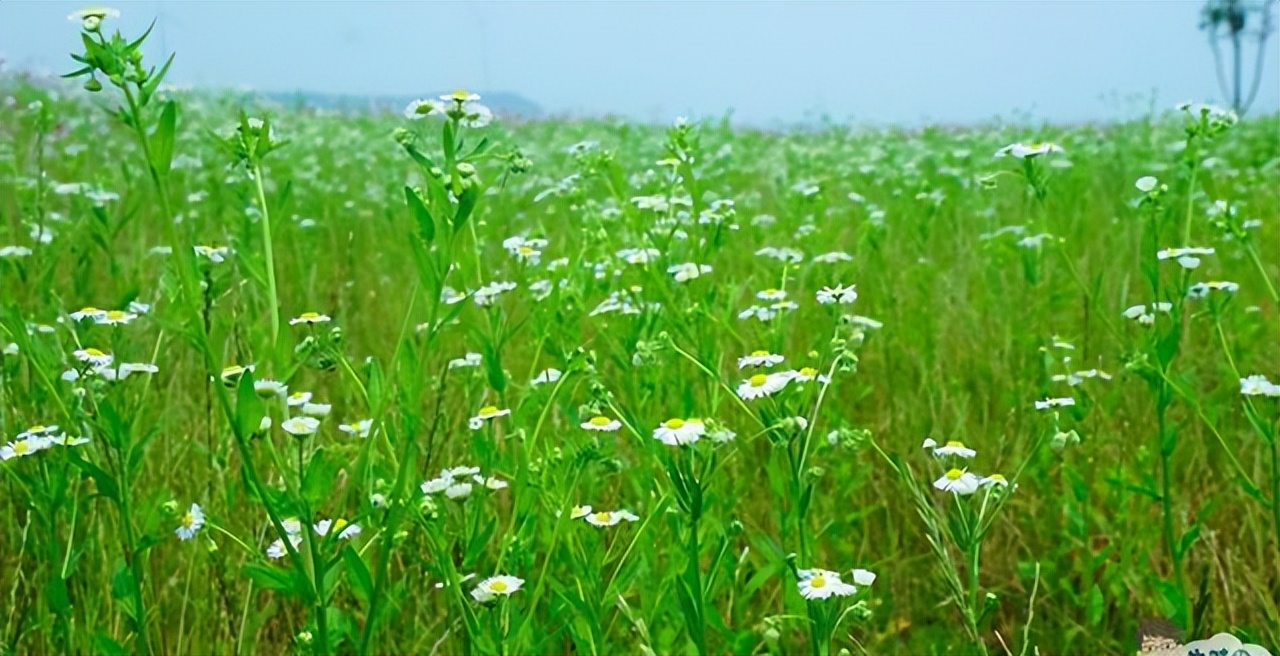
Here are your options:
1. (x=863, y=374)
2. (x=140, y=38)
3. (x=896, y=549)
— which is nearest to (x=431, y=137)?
(x=140, y=38)

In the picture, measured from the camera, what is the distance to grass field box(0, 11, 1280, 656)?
4.12 ft

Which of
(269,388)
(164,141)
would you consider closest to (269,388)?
(269,388)

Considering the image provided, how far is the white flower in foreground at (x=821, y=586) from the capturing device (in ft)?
3.85

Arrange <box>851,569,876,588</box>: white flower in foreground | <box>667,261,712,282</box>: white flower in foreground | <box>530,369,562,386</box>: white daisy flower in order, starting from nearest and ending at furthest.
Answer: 1. <box>851,569,876,588</box>: white flower in foreground
2. <box>530,369,562,386</box>: white daisy flower
3. <box>667,261,712,282</box>: white flower in foreground

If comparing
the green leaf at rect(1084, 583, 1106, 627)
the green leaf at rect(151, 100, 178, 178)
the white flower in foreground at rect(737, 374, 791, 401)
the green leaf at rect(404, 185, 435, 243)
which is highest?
the green leaf at rect(151, 100, 178, 178)

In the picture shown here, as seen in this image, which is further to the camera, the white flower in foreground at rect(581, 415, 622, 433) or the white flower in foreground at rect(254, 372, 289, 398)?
the white flower in foreground at rect(581, 415, 622, 433)

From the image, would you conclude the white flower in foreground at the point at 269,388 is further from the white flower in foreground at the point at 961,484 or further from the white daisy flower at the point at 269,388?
the white flower in foreground at the point at 961,484

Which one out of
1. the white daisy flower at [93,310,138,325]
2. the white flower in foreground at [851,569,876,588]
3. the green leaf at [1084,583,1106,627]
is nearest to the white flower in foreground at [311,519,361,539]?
the white daisy flower at [93,310,138,325]

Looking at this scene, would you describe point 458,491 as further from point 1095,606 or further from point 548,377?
point 1095,606

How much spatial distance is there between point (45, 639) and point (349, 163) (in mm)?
4380

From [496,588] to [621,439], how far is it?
993mm

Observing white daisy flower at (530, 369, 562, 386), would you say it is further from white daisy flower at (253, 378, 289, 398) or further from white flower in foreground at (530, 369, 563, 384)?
white daisy flower at (253, 378, 289, 398)

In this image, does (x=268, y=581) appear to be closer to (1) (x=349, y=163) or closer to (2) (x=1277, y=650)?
(2) (x=1277, y=650)

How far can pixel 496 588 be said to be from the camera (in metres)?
1.26
